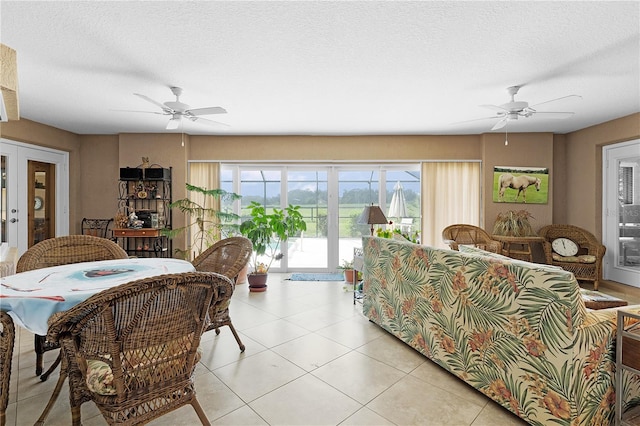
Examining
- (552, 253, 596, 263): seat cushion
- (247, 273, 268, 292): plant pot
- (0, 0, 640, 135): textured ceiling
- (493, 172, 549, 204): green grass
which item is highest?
(0, 0, 640, 135): textured ceiling

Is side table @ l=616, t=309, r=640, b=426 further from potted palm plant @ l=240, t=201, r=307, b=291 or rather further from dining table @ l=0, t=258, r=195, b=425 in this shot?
potted palm plant @ l=240, t=201, r=307, b=291

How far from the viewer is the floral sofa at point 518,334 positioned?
1467mm

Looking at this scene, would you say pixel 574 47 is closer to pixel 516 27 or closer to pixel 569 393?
pixel 516 27

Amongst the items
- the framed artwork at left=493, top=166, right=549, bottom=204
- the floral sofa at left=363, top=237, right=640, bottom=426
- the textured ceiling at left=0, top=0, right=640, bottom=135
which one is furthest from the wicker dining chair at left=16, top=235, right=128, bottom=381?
the framed artwork at left=493, top=166, right=549, bottom=204

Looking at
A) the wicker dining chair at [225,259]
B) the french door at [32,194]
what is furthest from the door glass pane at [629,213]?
the french door at [32,194]

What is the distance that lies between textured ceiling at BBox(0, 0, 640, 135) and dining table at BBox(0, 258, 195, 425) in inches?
64.1

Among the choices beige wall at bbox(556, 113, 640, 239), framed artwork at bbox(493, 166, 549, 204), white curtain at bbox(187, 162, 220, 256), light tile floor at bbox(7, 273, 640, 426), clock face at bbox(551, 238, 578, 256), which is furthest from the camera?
white curtain at bbox(187, 162, 220, 256)

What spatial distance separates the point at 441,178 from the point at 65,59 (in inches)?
194

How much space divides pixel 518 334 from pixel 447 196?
149 inches

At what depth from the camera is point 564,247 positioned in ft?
14.9

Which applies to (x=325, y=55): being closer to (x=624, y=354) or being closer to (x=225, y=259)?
(x=225, y=259)

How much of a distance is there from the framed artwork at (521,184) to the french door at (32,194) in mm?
6973

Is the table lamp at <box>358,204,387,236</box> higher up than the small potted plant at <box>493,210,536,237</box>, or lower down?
higher up

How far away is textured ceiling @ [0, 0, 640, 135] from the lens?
193cm
